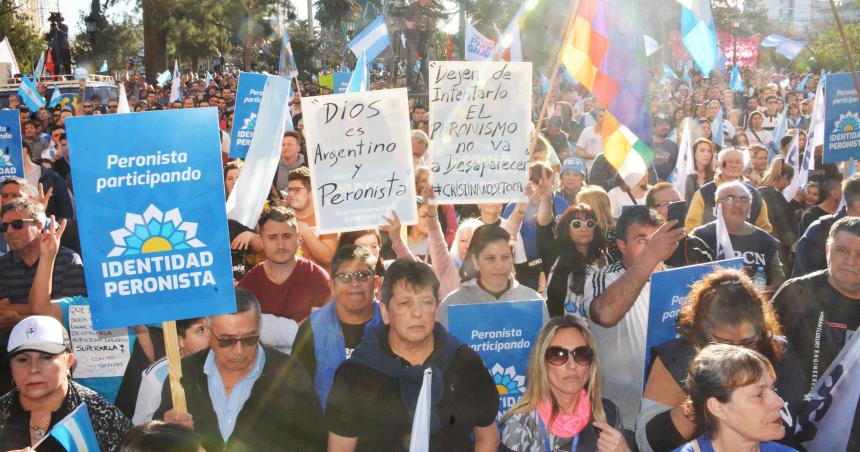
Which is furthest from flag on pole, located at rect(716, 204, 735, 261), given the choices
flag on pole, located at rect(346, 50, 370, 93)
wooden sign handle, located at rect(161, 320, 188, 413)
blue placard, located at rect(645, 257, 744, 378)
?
flag on pole, located at rect(346, 50, 370, 93)

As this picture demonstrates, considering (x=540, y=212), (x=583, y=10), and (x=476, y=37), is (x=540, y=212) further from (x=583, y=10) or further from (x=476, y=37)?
(x=476, y=37)

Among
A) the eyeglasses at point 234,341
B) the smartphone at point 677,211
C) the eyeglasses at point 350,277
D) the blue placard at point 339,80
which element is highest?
the blue placard at point 339,80

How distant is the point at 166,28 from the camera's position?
101 feet

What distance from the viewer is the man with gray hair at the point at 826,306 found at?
393 cm

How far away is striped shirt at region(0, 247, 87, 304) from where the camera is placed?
479cm

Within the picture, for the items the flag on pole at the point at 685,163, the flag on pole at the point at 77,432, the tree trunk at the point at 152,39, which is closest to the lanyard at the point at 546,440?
the flag on pole at the point at 77,432

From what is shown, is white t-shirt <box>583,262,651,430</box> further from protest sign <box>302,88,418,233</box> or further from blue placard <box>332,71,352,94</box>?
blue placard <box>332,71,352,94</box>

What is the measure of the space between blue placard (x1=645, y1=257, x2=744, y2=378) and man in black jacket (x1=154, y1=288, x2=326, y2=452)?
1.49 m

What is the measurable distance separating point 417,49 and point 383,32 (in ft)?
49.0

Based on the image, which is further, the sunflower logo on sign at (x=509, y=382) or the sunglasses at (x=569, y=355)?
the sunflower logo on sign at (x=509, y=382)

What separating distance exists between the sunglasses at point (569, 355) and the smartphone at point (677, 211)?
122 inches

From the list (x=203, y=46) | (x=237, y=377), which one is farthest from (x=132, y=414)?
(x=203, y=46)

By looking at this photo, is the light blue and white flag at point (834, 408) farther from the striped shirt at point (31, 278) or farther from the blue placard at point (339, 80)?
the blue placard at point (339, 80)

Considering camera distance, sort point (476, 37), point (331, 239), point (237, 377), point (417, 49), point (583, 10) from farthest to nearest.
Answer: point (417, 49) → point (476, 37) → point (583, 10) → point (331, 239) → point (237, 377)
